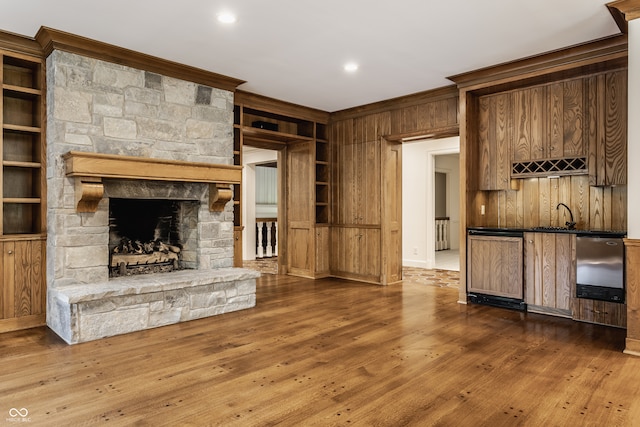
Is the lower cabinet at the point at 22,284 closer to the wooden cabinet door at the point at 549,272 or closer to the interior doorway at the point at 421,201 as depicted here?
the wooden cabinet door at the point at 549,272

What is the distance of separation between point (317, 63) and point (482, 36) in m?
1.64

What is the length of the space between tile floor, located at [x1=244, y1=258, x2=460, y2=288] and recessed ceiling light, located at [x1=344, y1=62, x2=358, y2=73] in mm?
3192

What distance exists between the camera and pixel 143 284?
3797mm

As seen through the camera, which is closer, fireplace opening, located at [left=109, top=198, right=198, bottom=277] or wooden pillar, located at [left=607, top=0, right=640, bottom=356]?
wooden pillar, located at [left=607, top=0, right=640, bottom=356]

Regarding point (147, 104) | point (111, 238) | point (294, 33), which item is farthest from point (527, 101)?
point (111, 238)

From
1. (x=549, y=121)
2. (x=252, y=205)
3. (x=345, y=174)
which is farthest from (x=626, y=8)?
(x=252, y=205)

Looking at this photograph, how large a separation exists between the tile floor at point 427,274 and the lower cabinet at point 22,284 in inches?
147

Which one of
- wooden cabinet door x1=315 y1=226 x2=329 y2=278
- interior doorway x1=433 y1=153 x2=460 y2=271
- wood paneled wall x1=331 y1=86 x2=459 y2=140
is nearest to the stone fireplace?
wooden cabinet door x1=315 y1=226 x2=329 y2=278

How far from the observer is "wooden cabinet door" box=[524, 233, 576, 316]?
4.10 meters

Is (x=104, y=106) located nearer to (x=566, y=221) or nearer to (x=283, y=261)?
(x=283, y=261)

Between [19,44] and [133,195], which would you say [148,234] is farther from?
[19,44]

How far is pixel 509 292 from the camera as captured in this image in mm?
4477

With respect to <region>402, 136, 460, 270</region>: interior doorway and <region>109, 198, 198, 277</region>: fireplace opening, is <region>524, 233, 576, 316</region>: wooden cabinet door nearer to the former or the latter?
<region>402, 136, 460, 270</region>: interior doorway

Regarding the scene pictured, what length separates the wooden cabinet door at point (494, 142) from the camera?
4.80m
